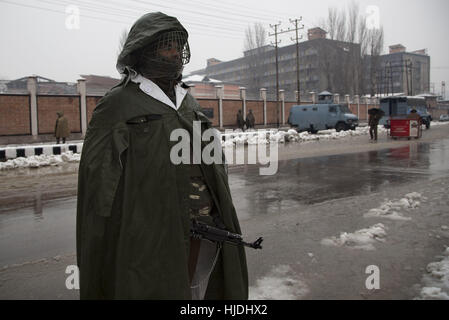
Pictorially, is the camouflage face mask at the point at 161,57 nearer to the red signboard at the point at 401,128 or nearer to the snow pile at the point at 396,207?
the snow pile at the point at 396,207

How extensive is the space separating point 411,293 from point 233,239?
1.90 m

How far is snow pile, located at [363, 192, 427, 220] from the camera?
5500 mm

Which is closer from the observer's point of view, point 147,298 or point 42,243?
point 147,298

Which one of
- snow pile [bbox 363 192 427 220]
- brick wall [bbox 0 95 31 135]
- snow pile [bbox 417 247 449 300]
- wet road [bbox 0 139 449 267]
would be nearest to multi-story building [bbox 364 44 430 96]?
brick wall [bbox 0 95 31 135]

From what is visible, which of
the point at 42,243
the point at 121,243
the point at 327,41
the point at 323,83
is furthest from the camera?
the point at 323,83

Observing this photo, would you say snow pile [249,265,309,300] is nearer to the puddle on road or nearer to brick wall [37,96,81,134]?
the puddle on road

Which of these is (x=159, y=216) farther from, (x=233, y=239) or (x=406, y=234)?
(x=406, y=234)

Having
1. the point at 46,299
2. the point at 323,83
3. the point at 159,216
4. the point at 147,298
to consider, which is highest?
the point at 323,83

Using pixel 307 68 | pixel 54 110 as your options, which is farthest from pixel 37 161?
pixel 307 68

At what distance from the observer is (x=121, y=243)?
1.83 meters

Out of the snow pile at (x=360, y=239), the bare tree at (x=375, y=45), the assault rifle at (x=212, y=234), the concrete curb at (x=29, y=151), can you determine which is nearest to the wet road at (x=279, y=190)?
the snow pile at (x=360, y=239)

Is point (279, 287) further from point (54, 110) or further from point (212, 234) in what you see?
point (54, 110)

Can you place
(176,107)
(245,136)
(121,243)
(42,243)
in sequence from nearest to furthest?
(121,243) → (176,107) → (42,243) → (245,136)
